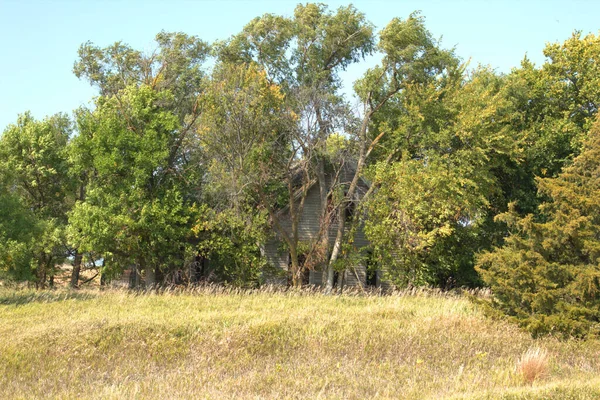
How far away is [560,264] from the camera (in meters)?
15.6

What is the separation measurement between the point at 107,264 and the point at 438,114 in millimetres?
17405

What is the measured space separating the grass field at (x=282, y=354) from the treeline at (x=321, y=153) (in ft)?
28.0

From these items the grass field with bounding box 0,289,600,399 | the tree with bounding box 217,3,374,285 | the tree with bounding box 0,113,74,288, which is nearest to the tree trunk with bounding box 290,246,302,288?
the tree with bounding box 217,3,374,285

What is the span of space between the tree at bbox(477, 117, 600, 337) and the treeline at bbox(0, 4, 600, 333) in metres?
8.63

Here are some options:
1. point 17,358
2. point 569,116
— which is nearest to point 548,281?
point 17,358

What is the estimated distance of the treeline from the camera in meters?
25.2

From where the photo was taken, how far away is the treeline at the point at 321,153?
25.2 m

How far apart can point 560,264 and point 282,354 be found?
7973 millimetres

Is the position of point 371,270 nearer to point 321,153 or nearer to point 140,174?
point 321,153

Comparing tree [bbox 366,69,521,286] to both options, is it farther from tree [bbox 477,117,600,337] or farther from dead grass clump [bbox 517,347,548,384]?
dead grass clump [bbox 517,347,548,384]

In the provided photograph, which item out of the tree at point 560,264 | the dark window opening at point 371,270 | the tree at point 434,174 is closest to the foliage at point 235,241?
the dark window opening at point 371,270

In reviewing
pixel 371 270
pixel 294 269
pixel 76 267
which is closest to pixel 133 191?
pixel 294 269

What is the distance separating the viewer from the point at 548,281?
15.0 meters

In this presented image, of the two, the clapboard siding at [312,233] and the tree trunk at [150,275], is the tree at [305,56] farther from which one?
the tree trunk at [150,275]
